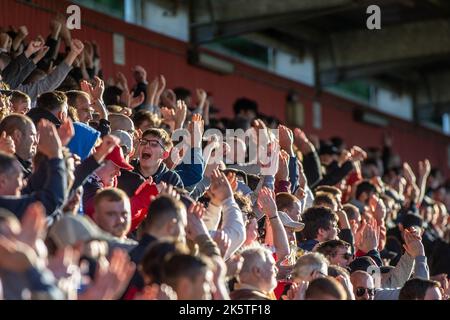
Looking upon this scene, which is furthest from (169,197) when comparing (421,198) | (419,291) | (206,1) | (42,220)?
(206,1)

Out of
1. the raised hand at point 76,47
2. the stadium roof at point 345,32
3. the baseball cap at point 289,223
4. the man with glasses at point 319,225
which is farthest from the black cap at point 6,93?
the stadium roof at point 345,32

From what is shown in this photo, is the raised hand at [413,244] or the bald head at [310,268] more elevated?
the raised hand at [413,244]

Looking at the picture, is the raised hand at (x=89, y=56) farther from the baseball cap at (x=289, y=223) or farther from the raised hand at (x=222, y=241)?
the raised hand at (x=222, y=241)

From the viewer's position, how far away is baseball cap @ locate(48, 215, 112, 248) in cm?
557

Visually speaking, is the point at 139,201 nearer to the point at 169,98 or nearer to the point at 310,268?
the point at 310,268

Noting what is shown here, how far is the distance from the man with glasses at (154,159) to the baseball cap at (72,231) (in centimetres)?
216

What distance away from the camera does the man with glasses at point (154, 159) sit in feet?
25.9

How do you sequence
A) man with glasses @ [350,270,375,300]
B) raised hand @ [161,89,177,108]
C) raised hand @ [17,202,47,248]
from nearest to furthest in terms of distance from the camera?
raised hand @ [17,202,47,248], man with glasses @ [350,270,375,300], raised hand @ [161,89,177,108]

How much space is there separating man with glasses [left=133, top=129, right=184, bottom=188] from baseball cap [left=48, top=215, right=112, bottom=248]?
216 centimetres

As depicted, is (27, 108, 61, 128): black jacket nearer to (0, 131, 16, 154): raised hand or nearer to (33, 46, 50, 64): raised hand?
(0, 131, 16, 154): raised hand

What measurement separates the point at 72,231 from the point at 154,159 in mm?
2320

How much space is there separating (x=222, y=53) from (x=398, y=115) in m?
6.85

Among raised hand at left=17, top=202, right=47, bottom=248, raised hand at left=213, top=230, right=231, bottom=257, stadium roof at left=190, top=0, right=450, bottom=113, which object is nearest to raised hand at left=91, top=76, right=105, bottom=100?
raised hand at left=213, top=230, right=231, bottom=257

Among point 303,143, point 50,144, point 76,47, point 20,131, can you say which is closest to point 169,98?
point 303,143
